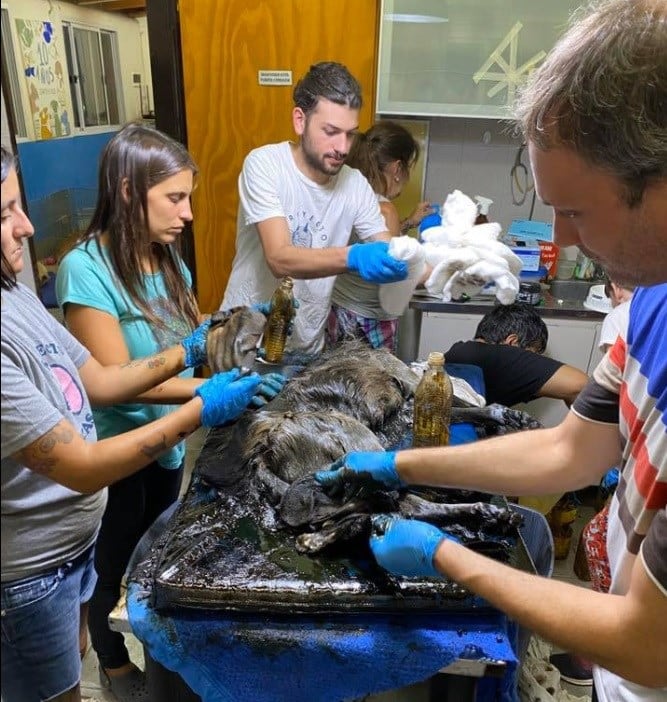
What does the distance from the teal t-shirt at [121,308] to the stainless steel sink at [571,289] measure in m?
2.10

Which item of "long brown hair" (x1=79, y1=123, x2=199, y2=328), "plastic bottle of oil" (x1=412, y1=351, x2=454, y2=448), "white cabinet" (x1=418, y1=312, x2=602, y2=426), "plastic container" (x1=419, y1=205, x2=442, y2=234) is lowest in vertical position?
"white cabinet" (x1=418, y1=312, x2=602, y2=426)

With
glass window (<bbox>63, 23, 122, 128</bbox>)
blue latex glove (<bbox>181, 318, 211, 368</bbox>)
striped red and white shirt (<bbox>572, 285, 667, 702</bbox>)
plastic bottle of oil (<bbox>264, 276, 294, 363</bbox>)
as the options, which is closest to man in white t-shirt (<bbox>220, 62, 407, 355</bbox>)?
plastic bottle of oil (<bbox>264, 276, 294, 363</bbox>)

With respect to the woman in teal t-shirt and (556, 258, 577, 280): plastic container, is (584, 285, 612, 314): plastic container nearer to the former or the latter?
(556, 258, 577, 280): plastic container

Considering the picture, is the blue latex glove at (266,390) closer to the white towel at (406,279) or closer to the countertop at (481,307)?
the white towel at (406,279)

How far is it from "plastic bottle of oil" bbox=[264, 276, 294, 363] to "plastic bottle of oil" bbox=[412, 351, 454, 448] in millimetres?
526

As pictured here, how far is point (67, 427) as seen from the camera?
945 millimetres

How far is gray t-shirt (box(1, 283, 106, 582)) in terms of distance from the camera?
781mm

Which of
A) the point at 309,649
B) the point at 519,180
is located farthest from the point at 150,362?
the point at 519,180

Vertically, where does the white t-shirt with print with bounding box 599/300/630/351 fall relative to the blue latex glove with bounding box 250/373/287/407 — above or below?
above

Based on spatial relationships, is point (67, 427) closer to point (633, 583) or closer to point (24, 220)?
point (24, 220)

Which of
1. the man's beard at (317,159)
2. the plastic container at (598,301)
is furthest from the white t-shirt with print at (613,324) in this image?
the man's beard at (317,159)

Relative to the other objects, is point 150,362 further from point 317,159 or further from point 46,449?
point 317,159

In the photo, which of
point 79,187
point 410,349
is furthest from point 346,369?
point 79,187

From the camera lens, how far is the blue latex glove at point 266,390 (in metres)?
1.59
